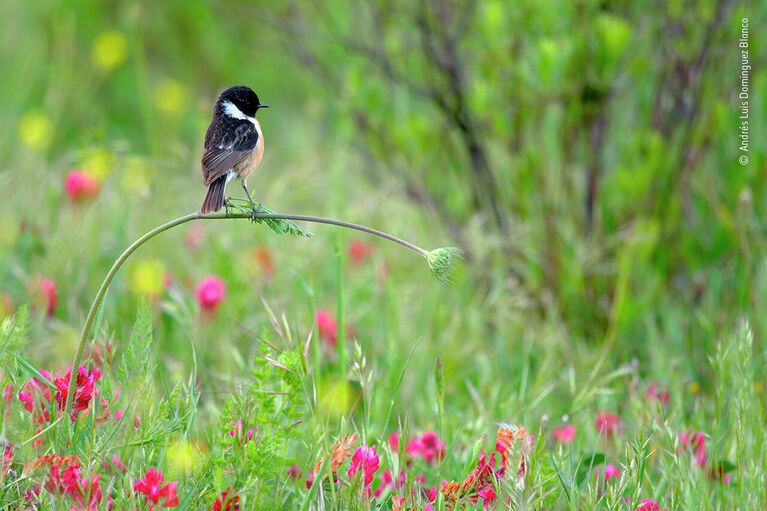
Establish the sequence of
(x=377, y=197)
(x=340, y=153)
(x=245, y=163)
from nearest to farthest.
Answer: (x=245, y=163)
(x=340, y=153)
(x=377, y=197)

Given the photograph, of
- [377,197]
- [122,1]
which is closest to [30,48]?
[122,1]

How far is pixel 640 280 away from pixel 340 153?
1.36 m

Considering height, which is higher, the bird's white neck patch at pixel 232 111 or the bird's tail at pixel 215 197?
the bird's white neck patch at pixel 232 111

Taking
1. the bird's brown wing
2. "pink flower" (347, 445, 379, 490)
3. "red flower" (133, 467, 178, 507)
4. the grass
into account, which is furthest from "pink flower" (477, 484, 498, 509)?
the bird's brown wing

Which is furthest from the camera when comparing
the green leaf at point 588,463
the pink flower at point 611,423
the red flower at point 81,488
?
the pink flower at point 611,423

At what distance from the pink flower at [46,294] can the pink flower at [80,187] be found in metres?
0.58

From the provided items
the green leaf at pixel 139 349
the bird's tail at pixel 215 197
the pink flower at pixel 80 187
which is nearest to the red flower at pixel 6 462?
the green leaf at pixel 139 349

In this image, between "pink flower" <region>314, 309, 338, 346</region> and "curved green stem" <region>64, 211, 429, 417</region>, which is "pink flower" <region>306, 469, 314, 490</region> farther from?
"pink flower" <region>314, 309, 338, 346</region>

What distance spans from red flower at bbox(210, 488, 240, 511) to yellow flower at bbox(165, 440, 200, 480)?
0.09m

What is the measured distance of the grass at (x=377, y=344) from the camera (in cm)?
195

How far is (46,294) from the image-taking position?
10.3 ft

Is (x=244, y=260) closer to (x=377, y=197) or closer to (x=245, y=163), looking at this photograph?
(x=377, y=197)

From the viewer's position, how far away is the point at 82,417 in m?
2.02

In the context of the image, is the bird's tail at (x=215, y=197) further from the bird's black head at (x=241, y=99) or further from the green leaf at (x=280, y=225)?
the bird's black head at (x=241, y=99)
